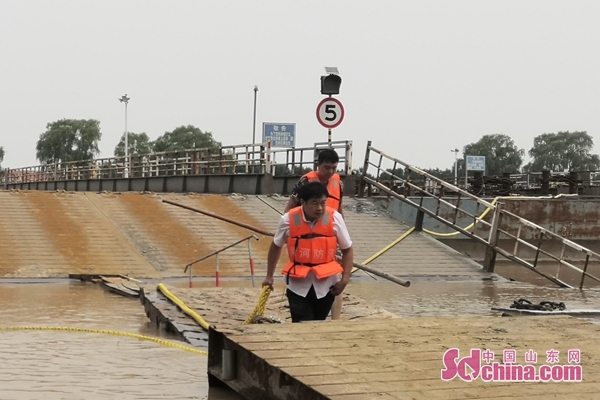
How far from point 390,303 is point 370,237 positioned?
24.5 ft

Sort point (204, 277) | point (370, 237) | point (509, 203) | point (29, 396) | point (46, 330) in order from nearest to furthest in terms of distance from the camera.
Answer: point (29, 396), point (46, 330), point (204, 277), point (370, 237), point (509, 203)

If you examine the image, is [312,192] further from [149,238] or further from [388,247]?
[388,247]

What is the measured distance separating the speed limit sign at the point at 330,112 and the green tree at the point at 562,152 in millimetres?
97889

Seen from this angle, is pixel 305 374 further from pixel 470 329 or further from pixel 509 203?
pixel 509 203

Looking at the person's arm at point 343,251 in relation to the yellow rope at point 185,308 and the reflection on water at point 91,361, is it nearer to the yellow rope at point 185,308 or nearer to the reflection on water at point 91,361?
the reflection on water at point 91,361

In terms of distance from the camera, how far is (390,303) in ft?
47.1

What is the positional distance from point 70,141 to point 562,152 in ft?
193

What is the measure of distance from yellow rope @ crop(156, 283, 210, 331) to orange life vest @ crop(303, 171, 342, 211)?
5.79 ft

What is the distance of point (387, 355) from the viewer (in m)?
6.33

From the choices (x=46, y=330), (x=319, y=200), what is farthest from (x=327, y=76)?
(x=319, y=200)

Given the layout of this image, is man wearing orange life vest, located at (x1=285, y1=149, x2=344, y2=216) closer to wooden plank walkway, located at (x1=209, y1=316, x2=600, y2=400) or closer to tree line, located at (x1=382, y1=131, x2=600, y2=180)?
wooden plank walkway, located at (x1=209, y1=316, x2=600, y2=400)

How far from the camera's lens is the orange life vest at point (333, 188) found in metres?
8.85

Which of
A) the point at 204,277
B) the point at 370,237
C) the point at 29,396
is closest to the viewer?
the point at 29,396

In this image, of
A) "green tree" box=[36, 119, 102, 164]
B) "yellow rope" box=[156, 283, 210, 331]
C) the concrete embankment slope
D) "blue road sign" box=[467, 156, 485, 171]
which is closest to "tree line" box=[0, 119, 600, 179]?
"green tree" box=[36, 119, 102, 164]
